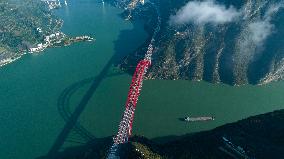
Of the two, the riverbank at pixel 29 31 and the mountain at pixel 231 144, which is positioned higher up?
the riverbank at pixel 29 31

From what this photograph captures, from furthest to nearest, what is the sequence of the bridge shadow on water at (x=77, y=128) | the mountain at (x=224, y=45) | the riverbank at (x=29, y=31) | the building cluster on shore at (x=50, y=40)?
the riverbank at (x=29, y=31)
the building cluster on shore at (x=50, y=40)
the mountain at (x=224, y=45)
the bridge shadow on water at (x=77, y=128)

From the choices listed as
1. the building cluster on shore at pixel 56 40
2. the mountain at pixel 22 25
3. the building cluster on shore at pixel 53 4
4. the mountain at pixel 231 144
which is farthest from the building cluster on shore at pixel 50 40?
the mountain at pixel 231 144

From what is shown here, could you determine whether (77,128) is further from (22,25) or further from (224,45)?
(22,25)

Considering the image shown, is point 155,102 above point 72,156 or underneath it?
above

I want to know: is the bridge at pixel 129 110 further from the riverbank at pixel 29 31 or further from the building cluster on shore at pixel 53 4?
the building cluster on shore at pixel 53 4

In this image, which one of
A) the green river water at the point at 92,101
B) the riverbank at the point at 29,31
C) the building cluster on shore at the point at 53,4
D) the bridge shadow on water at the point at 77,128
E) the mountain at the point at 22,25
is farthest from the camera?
the building cluster on shore at the point at 53,4

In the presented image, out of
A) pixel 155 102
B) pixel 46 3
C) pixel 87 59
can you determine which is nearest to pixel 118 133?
pixel 155 102

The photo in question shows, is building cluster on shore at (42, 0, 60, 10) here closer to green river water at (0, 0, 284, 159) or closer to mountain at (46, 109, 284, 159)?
green river water at (0, 0, 284, 159)

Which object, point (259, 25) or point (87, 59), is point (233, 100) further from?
point (87, 59)
